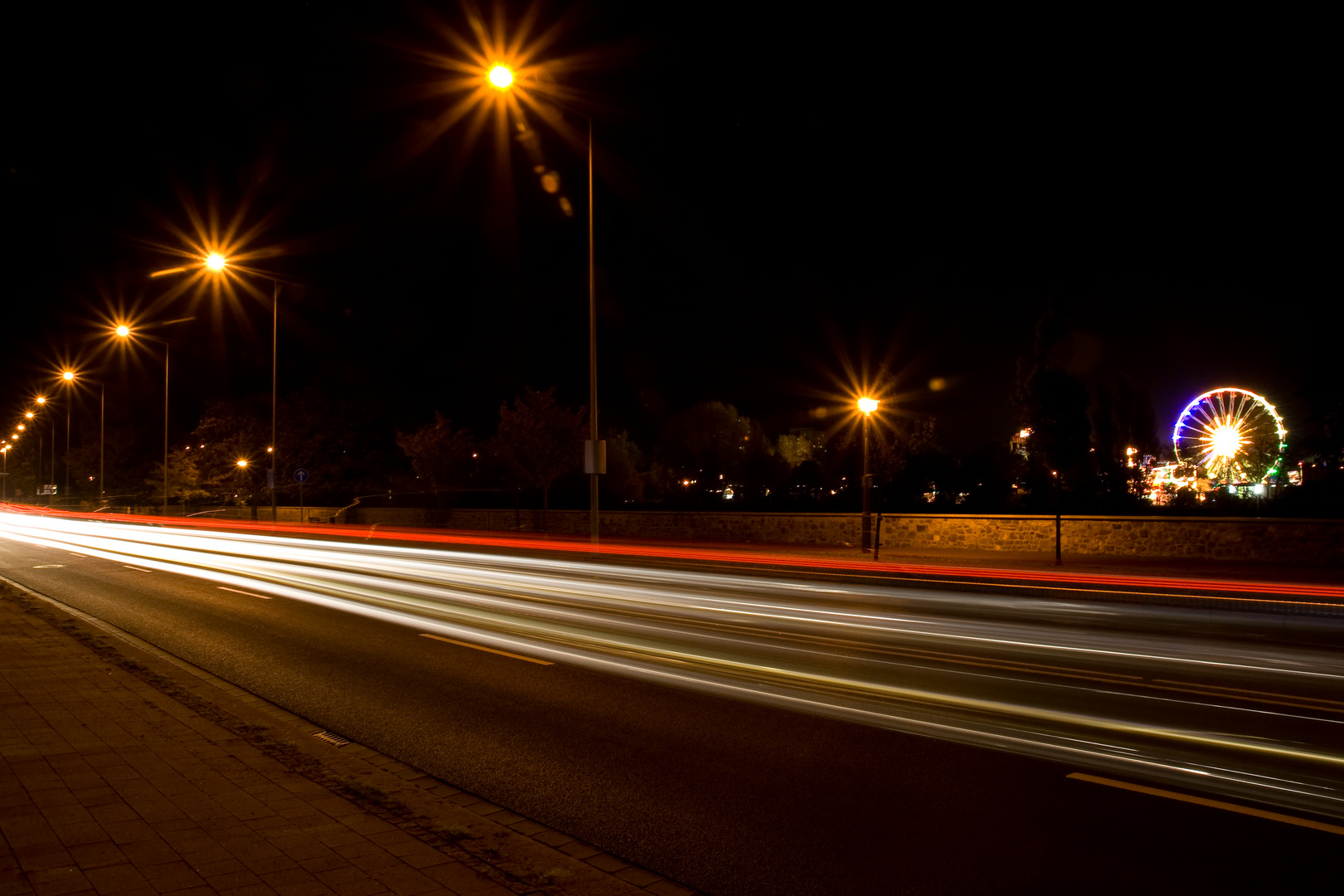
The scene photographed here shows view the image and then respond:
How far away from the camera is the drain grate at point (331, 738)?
6977 mm

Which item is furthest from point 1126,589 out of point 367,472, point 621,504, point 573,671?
point 367,472

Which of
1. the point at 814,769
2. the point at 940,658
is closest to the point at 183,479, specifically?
the point at 940,658

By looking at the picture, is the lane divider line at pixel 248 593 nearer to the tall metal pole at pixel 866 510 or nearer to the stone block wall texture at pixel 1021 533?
the tall metal pole at pixel 866 510

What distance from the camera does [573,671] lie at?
10125 millimetres

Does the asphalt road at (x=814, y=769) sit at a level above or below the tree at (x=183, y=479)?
below

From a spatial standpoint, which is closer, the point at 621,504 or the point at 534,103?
the point at 534,103

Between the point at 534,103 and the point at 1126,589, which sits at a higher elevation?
the point at 534,103

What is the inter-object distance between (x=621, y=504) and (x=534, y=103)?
85.2 feet

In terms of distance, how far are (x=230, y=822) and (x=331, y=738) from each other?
2.15 metres

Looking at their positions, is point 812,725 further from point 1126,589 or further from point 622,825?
point 1126,589

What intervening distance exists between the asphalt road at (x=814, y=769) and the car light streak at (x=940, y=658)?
9 cm

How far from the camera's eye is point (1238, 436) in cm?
5234

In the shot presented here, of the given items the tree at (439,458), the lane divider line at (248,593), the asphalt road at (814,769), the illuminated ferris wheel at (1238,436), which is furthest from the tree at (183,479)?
the illuminated ferris wheel at (1238,436)

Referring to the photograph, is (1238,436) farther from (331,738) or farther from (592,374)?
(331,738)
